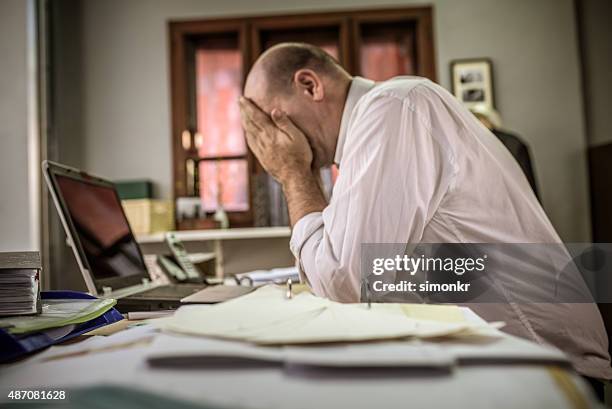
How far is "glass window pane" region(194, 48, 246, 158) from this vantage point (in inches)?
147

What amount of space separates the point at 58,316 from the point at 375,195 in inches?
18.5

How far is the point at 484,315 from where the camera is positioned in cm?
86

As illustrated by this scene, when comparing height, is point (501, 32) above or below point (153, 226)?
above

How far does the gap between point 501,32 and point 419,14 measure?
21.8 inches

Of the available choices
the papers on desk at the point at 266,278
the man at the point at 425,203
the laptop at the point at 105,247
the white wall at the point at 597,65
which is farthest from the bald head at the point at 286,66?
the white wall at the point at 597,65

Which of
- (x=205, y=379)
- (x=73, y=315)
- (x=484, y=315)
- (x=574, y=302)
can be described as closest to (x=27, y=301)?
(x=73, y=315)

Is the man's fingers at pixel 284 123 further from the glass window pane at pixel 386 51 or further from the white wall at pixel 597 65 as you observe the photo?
the white wall at pixel 597 65

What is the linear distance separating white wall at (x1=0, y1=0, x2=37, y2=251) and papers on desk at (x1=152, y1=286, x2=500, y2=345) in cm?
287

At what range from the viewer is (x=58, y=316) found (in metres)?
0.60

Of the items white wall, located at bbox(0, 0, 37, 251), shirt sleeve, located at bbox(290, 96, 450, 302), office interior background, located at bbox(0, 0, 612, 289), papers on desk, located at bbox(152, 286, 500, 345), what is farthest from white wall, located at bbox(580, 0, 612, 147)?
papers on desk, located at bbox(152, 286, 500, 345)

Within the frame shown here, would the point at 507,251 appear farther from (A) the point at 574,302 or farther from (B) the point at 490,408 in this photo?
(B) the point at 490,408

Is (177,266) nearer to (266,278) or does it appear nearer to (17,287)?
(266,278)

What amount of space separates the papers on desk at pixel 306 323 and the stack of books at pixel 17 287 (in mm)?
249

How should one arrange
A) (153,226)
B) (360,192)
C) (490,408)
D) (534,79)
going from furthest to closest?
(534,79)
(153,226)
(360,192)
(490,408)
